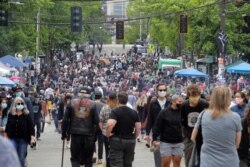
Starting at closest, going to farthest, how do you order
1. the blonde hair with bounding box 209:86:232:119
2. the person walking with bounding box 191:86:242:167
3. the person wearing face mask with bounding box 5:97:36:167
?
1. the blonde hair with bounding box 209:86:232:119
2. the person walking with bounding box 191:86:242:167
3. the person wearing face mask with bounding box 5:97:36:167

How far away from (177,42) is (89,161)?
49456mm

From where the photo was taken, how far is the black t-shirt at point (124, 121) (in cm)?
1095

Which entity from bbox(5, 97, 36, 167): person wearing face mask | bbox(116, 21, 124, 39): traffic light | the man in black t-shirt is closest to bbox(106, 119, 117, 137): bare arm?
the man in black t-shirt

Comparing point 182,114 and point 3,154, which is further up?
point 3,154

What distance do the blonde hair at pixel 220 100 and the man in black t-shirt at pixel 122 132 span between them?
368 cm

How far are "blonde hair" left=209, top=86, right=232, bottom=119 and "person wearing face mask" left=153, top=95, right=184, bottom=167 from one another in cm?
388

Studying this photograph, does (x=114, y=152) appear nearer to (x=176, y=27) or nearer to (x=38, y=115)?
(x=38, y=115)

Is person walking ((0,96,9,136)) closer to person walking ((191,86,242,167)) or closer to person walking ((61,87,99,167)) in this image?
person walking ((61,87,99,167))

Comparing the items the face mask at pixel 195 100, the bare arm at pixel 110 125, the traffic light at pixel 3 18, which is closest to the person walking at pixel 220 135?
the face mask at pixel 195 100

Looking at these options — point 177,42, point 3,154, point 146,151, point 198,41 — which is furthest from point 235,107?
point 177,42

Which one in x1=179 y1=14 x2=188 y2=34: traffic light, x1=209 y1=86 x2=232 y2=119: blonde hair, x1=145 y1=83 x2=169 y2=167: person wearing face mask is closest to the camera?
x1=209 y1=86 x2=232 y2=119: blonde hair

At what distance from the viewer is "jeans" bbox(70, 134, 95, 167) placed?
11953 mm

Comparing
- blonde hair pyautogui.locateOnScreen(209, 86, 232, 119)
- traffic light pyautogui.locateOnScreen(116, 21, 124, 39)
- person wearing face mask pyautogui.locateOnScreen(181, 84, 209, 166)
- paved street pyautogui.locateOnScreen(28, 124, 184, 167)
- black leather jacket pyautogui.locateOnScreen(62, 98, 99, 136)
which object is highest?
traffic light pyautogui.locateOnScreen(116, 21, 124, 39)

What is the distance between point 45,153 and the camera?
741 inches
